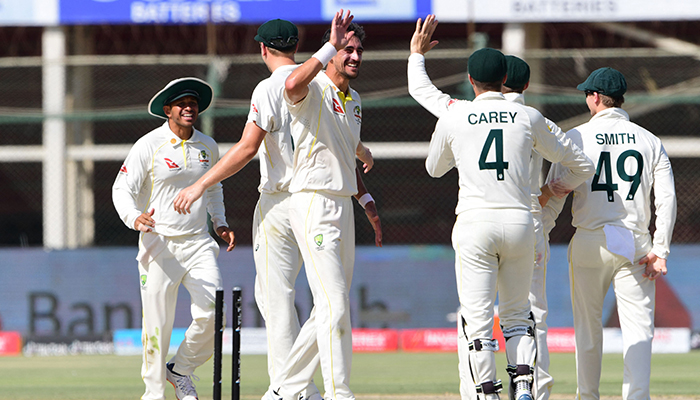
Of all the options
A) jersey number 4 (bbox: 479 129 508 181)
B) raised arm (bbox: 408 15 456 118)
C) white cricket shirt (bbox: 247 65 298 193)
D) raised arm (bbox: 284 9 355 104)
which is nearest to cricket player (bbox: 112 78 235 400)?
white cricket shirt (bbox: 247 65 298 193)

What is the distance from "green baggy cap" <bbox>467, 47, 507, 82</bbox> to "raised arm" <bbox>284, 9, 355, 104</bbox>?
778 millimetres

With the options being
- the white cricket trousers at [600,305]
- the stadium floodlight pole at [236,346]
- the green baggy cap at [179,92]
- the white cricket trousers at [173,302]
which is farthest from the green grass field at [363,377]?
the green baggy cap at [179,92]

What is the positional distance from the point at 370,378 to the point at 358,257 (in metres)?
4.28

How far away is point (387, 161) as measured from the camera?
15.7m

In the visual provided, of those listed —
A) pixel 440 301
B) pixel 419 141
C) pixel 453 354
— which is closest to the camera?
pixel 453 354

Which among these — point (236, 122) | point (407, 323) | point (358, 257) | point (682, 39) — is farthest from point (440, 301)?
point (682, 39)

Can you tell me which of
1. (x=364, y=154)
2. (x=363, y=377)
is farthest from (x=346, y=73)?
(x=363, y=377)

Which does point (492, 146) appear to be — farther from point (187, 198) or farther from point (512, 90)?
point (187, 198)

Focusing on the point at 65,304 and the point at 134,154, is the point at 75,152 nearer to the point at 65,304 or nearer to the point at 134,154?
the point at 65,304

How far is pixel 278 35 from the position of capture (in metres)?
5.21

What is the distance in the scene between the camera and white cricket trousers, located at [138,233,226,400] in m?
5.96

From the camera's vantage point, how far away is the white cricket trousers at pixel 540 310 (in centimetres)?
550

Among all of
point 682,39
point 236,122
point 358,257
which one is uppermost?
point 682,39

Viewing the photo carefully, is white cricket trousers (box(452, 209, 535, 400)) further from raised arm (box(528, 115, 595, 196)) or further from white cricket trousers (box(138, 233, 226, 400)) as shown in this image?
white cricket trousers (box(138, 233, 226, 400))
